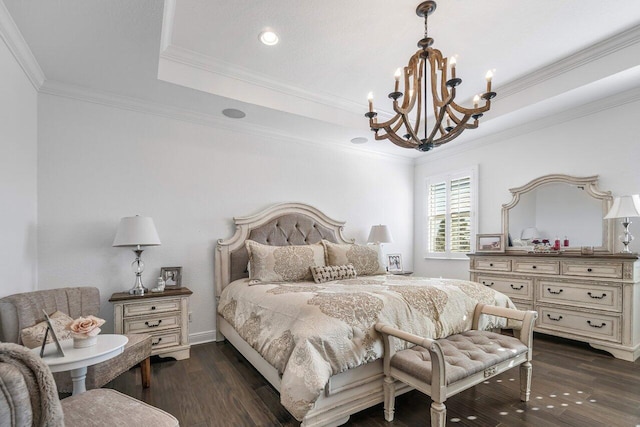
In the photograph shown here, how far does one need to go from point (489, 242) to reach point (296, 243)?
2.63 m

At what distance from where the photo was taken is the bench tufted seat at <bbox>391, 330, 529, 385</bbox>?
5.78ft

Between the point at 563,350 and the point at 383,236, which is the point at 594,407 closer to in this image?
the point at 563,350

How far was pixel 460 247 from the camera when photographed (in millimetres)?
4738

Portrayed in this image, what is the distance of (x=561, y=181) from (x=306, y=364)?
12.2ft

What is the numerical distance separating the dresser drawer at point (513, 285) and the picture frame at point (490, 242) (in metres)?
0.41

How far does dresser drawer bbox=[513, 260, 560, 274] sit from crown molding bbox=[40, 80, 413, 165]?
8.71ft

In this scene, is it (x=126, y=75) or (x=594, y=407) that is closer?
(x=594, y=407)

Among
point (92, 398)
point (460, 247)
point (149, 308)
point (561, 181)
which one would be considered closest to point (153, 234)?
point (149, 308)

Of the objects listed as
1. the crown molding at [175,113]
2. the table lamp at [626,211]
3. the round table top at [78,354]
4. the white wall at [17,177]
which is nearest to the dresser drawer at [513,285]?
the table lamp at [626,211]

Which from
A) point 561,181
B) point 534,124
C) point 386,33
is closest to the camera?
point 386,33

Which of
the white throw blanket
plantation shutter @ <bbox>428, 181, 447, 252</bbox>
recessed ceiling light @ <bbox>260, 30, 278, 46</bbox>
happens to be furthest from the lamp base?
plantation shutter @ <bbox>428, 181, 447, 252</bbox>

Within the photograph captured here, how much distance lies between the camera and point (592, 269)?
309 cm

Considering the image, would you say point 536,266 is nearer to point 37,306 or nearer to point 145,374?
point 145,374

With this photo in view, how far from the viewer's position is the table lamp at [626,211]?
2.89 meters
